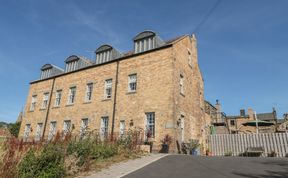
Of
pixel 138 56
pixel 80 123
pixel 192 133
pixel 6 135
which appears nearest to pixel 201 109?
pixel 192 133

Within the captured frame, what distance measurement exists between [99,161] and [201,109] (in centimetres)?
1449

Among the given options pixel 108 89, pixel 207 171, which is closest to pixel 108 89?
pixel 108 89

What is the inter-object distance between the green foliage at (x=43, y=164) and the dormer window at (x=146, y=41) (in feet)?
43.4

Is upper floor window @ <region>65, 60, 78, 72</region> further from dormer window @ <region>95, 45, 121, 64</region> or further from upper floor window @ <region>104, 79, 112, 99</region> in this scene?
upper floor window @ <region>104, 79, 112, 99</region>

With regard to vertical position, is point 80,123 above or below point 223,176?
above

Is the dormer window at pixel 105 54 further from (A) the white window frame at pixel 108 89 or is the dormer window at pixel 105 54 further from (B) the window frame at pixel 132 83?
(B) the window frame at pixel 132 83

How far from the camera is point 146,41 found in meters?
19.9

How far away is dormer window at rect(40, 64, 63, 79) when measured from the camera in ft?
89.6

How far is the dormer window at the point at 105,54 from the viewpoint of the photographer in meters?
22.4

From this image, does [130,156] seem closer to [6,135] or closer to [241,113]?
[6,135]

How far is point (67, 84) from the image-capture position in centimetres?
2414

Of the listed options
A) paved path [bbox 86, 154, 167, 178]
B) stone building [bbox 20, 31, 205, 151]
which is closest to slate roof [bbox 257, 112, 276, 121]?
stone building [bbox 20, 31, 205, 151]

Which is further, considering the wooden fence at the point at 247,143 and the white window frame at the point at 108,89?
the white window frame at the point at 108,89

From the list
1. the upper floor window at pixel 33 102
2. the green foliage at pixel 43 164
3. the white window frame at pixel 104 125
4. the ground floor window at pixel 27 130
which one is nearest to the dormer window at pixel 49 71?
the upper floor window at pixel 33 102
